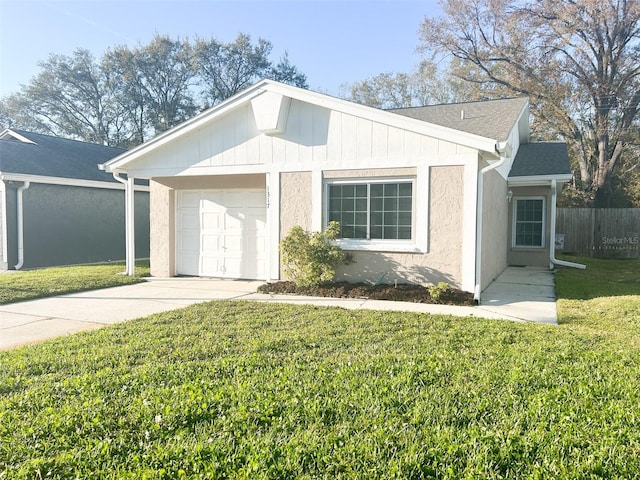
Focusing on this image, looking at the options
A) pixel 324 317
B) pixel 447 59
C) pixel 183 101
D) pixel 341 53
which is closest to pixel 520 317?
pixel 324 317

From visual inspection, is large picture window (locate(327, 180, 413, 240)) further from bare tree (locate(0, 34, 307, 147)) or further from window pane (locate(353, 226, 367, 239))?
bare tree (locate(0, 34, 307, 147))

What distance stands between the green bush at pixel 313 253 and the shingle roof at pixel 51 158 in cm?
950

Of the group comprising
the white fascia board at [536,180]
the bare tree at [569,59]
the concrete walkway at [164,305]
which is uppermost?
the bare tree at [569,59]

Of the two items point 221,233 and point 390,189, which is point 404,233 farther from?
point 221,233

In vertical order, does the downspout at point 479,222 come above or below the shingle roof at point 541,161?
below

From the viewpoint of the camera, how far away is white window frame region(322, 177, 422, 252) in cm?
873

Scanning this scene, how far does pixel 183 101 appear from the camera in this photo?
34969 millimetres

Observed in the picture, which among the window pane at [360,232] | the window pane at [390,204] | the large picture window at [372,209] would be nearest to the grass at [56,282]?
the large picture window at [372,209]

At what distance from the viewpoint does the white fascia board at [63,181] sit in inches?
513

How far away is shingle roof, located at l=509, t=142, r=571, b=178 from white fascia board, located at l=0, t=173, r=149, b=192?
12822 mm

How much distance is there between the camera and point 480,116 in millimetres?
10828

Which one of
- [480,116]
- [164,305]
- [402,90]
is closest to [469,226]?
[480,116]

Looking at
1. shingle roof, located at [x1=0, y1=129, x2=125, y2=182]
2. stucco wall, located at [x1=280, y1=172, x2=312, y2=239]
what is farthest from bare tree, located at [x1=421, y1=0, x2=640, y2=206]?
shingle roof, located at [x1=0, y1=129, x2=125, y2=182]

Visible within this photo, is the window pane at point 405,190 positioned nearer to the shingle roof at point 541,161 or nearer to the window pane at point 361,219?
the window pane at point 361,219
